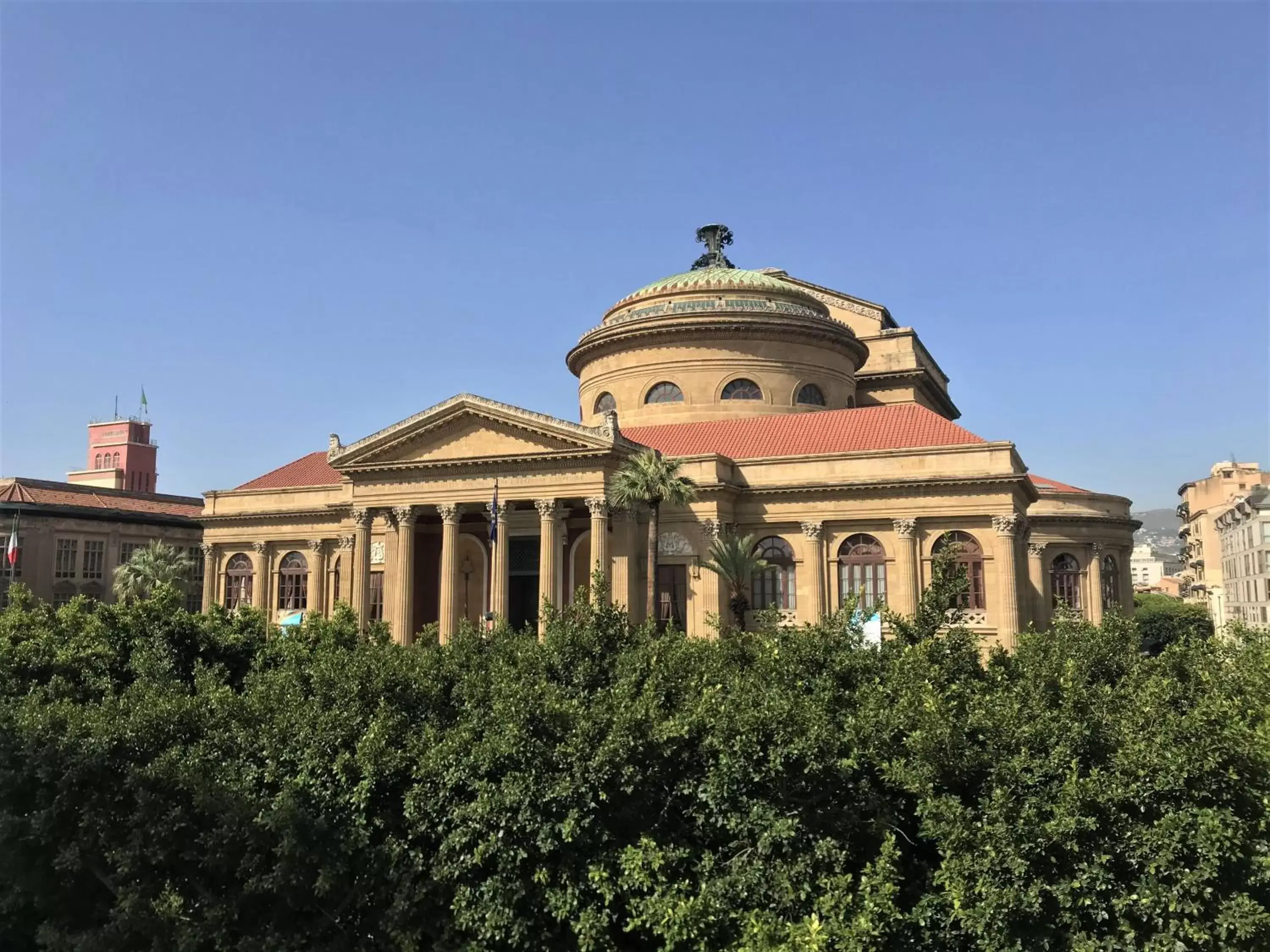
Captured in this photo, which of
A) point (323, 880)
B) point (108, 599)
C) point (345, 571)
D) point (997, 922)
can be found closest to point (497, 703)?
point (323, 880)

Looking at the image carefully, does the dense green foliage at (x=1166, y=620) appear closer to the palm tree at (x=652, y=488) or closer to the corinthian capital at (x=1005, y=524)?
the corinthian capital at (x=1005, y=524)

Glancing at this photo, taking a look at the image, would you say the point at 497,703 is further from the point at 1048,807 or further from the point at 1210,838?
the point at 1210,838

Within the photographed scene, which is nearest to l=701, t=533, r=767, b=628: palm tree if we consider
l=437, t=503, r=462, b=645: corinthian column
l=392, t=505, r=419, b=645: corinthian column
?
l=437, t=503, r=462, b=645: corinthian column

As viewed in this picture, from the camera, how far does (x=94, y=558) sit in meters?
63.0

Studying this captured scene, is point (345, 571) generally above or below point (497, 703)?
above

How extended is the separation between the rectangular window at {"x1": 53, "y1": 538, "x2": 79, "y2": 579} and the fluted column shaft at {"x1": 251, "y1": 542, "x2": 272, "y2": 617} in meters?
19.5

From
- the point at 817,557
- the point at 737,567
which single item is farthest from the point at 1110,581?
the point at 737,567

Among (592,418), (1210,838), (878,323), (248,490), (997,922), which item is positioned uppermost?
(878,323)

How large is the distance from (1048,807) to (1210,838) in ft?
5.73

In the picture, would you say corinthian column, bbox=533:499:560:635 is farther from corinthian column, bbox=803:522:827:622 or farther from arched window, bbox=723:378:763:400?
arched window, bbox=723:378:763:400

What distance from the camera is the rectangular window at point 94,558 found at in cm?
6238

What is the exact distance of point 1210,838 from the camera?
11.1 meters

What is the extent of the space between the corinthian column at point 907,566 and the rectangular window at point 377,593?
881 inches

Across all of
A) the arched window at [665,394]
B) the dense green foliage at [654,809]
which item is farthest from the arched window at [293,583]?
the dense green foliage at [654,809]
